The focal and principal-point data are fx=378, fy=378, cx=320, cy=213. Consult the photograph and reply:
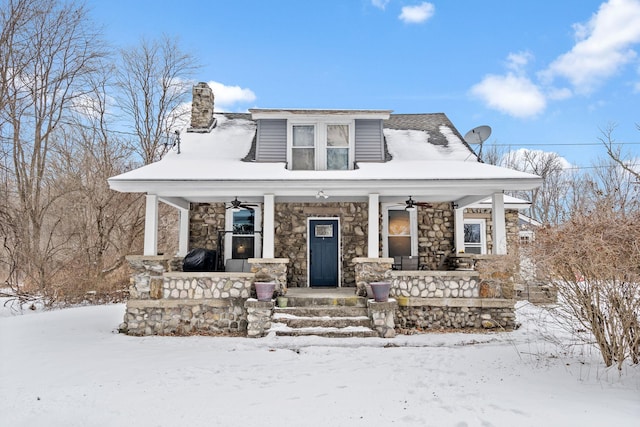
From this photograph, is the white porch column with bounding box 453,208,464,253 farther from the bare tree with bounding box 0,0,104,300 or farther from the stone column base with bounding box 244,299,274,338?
the bare tree with bounding box 0,0,104,300

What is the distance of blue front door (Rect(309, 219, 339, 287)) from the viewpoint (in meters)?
10.3

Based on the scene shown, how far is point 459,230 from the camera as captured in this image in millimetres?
10438

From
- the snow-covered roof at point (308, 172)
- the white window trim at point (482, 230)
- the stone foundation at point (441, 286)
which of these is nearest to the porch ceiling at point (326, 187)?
the snow-covered roof at point (308, 172)

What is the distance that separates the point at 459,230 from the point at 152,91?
15720mm

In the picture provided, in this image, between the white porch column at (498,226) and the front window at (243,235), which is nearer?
the white porch column at (498,226)

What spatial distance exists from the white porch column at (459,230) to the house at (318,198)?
0.09 feet

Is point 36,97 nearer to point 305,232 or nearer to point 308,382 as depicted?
point 305,232

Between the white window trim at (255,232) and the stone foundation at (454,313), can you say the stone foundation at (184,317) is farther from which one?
the stone foundation at (454,313)

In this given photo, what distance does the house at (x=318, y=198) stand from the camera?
7.97m

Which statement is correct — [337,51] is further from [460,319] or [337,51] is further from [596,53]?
[596,53]

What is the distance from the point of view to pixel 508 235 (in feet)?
39.7

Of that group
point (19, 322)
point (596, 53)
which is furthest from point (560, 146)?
point (19, 322)

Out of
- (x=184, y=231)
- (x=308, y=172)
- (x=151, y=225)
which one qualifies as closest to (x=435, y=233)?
(x=308, y=172)

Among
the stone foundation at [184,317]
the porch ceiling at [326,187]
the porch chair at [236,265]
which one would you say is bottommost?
the stone foundation at [184,317]
